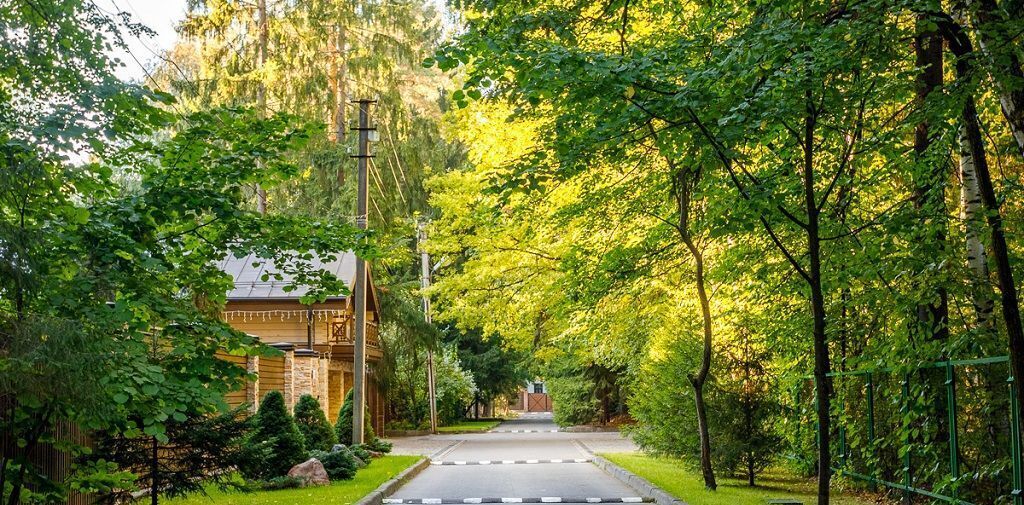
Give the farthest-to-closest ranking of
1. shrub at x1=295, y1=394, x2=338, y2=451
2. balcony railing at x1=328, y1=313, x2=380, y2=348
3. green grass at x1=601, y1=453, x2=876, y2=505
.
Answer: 1. balcony railing at x1=328, y1=313, x2=380, y2=348
2. shrub at x1=295, y1=394, x2=338, y2=451
3. green grass at x1=601, y1=453, x2=876, y2=505

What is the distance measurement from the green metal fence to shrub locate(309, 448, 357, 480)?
8.58 metres

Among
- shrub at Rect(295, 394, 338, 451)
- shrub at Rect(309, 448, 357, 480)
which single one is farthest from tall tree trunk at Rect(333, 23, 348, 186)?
shrub at Rect(309, 448, 357, 480)

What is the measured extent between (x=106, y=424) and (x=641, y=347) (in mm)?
22926

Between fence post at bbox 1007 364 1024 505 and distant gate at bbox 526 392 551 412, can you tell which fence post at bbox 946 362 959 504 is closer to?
fence post at bbox 1007 364 1024 505

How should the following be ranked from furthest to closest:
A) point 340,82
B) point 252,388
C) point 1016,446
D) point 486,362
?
point 486,362, point 340,82, point 252,388, point 1016,446

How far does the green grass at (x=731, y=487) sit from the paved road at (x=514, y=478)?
697 mm

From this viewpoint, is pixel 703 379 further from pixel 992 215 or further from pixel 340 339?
pixel 340 339

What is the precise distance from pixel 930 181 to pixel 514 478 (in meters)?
11.4

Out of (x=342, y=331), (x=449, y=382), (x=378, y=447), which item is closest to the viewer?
(x=378, y=447)

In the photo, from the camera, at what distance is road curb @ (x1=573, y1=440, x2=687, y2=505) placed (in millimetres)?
15536

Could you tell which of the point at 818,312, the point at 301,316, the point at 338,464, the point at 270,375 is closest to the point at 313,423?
the point at 270,375

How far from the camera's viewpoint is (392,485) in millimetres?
18594

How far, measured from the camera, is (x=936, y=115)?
945cm

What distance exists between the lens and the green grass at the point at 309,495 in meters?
15.2
